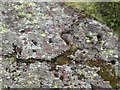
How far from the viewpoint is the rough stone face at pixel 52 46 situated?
328 centimetres

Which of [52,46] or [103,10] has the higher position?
[103,10]

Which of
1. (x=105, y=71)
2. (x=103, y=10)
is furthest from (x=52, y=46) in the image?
(x=103, y=10)

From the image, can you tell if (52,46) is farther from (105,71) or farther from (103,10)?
(103,10)

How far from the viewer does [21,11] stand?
3.89 meters

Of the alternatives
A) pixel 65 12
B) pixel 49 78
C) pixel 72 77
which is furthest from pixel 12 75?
pixel 65 12

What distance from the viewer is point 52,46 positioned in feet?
11.6

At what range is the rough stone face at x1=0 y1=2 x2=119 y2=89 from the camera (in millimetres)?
3283

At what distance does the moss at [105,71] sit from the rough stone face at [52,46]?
18 mm

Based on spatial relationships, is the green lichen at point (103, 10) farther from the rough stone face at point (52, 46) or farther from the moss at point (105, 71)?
the moss at point (105, 71)

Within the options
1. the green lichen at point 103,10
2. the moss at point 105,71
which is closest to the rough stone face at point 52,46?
the moss at point 105,71

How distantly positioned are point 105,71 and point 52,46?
24.2 inches

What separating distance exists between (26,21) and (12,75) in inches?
29.8

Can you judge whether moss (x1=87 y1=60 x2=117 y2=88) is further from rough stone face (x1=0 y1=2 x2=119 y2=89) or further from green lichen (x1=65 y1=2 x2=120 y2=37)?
green lichen (x1=65 y1=2 x2=120 y2=37)

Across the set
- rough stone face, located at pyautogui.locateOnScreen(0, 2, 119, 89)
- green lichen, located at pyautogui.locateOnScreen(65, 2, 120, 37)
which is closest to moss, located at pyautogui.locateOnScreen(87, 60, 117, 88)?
rough stone face, located at pyautogui.locateOnScreen(0, 2, 119, 89)
